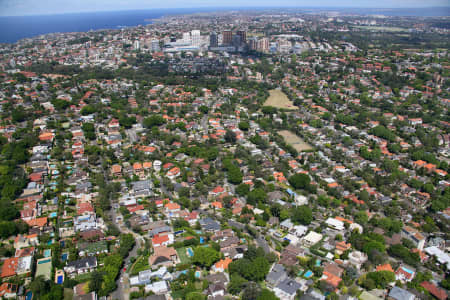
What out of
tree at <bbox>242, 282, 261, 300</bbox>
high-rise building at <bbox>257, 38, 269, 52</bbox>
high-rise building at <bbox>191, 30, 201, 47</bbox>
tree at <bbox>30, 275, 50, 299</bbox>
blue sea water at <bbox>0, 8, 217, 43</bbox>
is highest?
blue sea water at <bbox>0, 8, 217, 43</bbox>

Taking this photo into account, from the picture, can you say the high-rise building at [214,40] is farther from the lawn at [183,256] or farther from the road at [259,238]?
the lawn at [183,256]

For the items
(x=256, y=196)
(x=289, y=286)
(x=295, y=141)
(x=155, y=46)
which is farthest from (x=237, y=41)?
(x=289, y=286)

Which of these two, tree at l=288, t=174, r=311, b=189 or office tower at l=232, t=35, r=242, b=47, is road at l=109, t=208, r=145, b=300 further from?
office tower at l=232, t=35, r=242, b=47

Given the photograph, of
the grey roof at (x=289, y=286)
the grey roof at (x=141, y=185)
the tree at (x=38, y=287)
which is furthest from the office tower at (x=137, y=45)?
the grey roof at (x=289, y=286)

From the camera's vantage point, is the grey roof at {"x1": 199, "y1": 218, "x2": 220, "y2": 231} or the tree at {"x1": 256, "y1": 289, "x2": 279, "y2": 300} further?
the grey roof at {"x1": 199, "y1": 218, "x2": 220, "y2": 231}

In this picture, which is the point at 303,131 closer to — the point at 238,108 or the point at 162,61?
the point at 238,108

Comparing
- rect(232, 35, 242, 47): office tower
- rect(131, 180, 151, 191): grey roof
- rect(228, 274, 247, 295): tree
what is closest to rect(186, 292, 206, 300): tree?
rect(228, 274, 247, 295): tree

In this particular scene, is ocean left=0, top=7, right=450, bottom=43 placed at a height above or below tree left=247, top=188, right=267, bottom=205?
above
